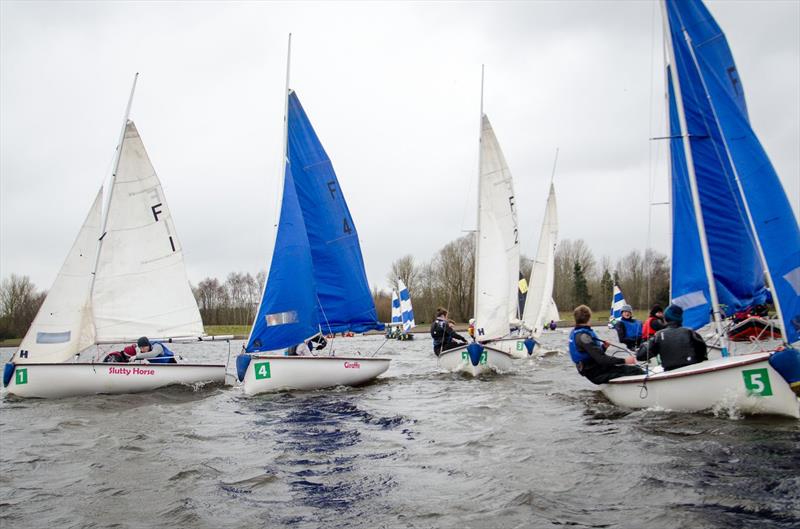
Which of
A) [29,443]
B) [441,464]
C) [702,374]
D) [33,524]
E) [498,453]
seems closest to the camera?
[33,524]

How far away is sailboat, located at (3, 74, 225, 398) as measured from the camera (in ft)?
42.5

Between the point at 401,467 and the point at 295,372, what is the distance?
6569mm

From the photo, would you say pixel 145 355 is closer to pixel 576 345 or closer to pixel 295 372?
pixel 295 372

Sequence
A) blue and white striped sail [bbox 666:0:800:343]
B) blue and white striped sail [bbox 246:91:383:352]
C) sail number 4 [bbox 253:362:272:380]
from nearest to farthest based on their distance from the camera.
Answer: blue and white striped sail [bbox 666:0:800:343] → sail number 4 [bbox 253:362:272:380] → blue and white striped sail [bbox 246:91:383:352]

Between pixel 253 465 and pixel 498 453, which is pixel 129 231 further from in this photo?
pixel 498 453

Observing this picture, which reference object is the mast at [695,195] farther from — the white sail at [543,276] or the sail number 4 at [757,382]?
the white sail at [543,276]

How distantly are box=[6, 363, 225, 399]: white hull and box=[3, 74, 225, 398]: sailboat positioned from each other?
0.07 ft

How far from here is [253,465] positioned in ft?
22.5

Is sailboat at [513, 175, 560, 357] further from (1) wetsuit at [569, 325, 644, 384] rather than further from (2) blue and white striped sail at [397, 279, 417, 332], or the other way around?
(2) blue and white striped sail at [397, 279, 417, 332]

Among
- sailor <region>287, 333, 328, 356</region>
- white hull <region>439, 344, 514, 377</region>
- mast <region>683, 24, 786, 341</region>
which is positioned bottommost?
white hull <region>439, 344, 514, 377</region>

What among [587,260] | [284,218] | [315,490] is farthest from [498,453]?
[587,260]

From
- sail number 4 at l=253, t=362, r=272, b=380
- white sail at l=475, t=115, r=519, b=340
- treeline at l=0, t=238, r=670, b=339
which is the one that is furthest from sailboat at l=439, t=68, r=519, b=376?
treeline at l=0, t=238, r=670, b=339

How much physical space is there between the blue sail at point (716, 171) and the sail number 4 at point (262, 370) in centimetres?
860

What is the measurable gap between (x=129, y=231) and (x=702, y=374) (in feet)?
43.3
